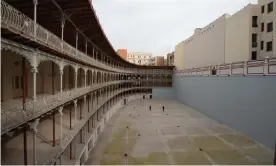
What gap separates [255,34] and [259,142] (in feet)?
55.9

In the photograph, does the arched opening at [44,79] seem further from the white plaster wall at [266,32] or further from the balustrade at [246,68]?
the white plaster wall at [266,32]

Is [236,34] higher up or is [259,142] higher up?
[236,34]

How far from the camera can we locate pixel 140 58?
390 feet

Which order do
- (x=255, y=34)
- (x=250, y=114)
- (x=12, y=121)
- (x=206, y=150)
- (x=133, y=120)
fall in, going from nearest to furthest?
(x=12, y=121) → (x=206, y=150) → (x=250, y=114) → (x=255, y=34) → (x=133, y=120)

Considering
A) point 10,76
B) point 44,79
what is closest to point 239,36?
point 44,79

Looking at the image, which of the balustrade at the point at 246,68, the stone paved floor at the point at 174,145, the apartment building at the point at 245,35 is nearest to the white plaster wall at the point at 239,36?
the apartment building at the point at 245,35

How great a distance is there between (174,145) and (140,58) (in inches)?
3961

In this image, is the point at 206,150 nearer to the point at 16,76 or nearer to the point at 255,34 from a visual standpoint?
the point at 16,76

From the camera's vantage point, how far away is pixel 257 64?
20.9 meters

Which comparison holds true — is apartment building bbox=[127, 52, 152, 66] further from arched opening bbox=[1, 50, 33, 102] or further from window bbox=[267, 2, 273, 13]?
arched opening bbox=[1, 50, 33, 102]

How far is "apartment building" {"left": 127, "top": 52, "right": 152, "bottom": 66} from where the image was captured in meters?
115

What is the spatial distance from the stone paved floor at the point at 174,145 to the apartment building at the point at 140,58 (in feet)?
284

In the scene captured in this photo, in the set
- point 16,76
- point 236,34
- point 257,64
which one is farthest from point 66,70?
point 236,34

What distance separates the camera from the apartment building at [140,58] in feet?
377
